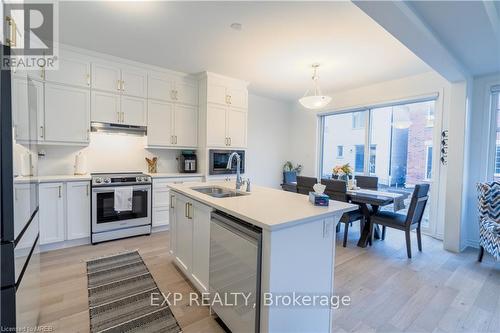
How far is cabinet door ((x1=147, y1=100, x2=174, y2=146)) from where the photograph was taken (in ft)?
12.8

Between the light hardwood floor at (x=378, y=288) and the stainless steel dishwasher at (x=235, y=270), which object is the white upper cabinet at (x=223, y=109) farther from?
the stainless steel dishwasher at (x=235, y=270)

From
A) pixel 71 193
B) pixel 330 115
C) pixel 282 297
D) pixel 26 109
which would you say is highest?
pixel 330 115

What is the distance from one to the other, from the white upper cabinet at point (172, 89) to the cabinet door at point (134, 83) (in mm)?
91

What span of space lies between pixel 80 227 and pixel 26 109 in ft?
7.46

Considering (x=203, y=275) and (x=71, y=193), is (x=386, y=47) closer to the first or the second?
(x=203, y=275)

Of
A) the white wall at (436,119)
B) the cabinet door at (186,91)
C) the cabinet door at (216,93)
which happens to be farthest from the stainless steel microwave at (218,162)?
the white wall at (436,119)

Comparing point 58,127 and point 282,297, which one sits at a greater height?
point 58,127

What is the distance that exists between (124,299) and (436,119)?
489 cm

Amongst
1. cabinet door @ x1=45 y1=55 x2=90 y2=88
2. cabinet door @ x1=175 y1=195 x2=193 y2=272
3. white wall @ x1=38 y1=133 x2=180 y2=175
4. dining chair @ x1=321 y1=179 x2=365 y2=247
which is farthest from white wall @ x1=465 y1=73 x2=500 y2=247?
cabinet door @ x1=45 y1=55 x2=90 y2=88

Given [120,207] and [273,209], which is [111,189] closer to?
[120,207]

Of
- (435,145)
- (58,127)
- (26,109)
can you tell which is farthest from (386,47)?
(58,127)

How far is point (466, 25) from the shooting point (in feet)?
6.92

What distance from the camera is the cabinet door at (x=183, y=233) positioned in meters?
2.26

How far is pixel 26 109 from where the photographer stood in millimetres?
1467
